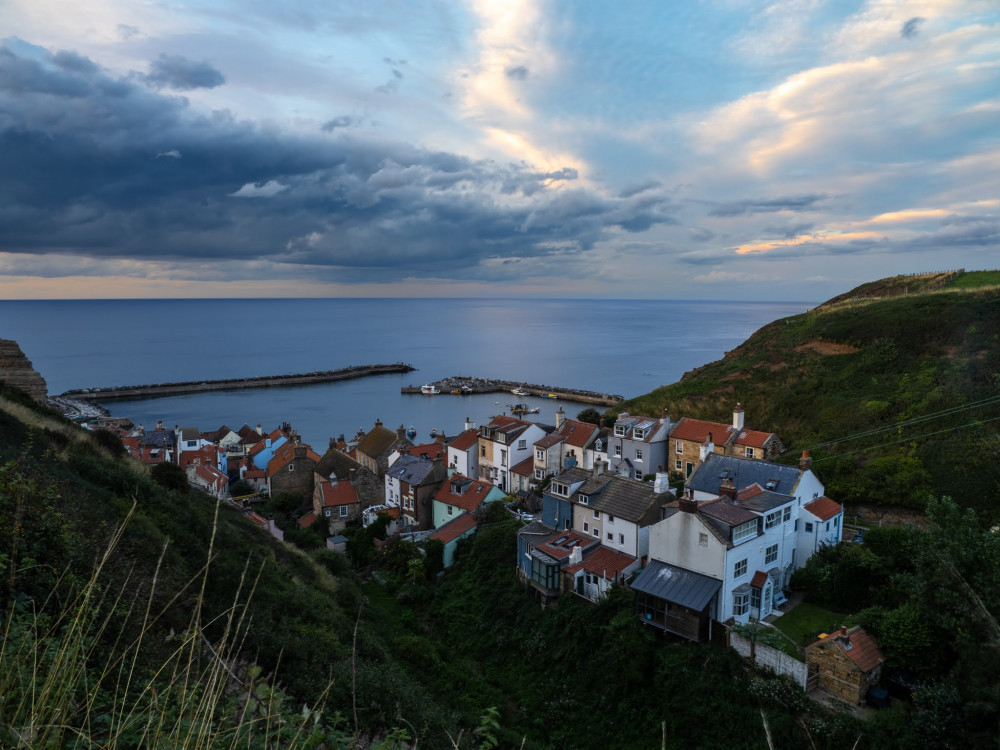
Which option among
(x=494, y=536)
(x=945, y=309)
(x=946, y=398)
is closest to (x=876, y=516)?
(x=946, y=398)

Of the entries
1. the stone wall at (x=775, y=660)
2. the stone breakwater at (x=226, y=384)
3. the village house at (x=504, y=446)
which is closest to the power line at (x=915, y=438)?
the stone wall at (x=775, y=660)

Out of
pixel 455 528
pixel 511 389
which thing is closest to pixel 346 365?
pixel 511 389

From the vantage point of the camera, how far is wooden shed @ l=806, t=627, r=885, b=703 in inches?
620

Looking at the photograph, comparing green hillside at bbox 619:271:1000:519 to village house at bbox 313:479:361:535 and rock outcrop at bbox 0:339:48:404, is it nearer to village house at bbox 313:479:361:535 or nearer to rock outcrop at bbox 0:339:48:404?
village house at bbox 313:479:361:535

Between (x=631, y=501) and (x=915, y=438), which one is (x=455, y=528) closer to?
(x=631, y=501)

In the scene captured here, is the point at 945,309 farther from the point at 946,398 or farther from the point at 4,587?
the point at 4,587

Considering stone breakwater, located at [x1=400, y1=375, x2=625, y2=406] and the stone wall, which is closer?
the stone wall

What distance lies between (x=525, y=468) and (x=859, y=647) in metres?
24.0

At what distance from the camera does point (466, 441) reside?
42.6 metres

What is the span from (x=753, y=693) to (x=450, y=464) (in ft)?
95.4

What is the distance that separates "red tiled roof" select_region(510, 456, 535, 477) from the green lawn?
20.0 m

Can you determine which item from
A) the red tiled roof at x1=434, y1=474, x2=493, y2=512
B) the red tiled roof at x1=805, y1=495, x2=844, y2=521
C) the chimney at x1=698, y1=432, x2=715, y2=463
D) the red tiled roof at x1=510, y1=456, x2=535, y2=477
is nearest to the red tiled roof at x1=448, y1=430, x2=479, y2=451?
the red tiled roof at x1=510, y1=456, x2=535, y2=477

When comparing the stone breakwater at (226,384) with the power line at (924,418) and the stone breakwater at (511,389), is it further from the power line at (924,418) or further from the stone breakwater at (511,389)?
the power line at (924,418)

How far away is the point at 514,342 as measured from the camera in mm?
195750
